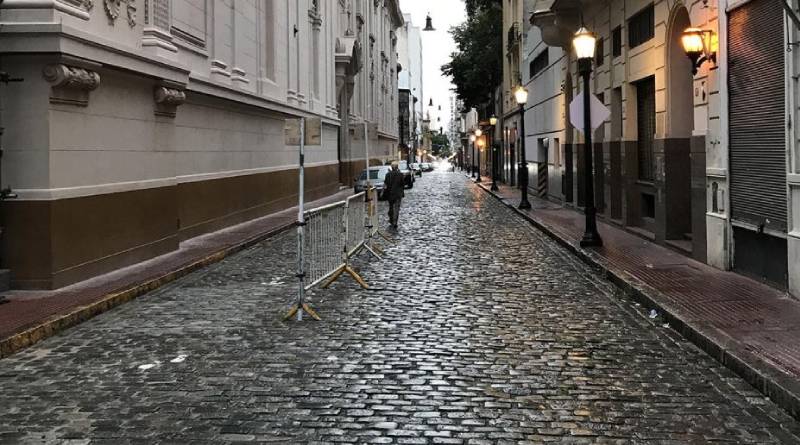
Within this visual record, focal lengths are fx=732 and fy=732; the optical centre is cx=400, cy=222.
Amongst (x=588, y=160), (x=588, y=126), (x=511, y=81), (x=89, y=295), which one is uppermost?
(x=511, y=81)

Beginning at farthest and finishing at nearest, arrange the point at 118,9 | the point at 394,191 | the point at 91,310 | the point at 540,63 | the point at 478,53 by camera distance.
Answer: the point at 478,53
the point at 540,63
the point at 394,191
the point at 118,9
the point at 91,310

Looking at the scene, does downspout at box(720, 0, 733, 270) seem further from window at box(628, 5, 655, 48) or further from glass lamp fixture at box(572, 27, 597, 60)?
window at box(628, 5, 655, 48)

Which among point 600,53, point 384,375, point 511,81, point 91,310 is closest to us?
point 384,375

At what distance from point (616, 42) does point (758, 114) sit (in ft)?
29.7

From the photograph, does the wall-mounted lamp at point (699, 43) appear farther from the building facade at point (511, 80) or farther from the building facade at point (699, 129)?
the building facade at point (511, 80)

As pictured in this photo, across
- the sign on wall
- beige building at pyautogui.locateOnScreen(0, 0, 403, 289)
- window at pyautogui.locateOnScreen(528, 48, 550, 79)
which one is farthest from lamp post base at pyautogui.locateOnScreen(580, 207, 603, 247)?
window at pyautogui.locateOnScreen(528, 48, 550, 79)

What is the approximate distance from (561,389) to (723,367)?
1687 mm

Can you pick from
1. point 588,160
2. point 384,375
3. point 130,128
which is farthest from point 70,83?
point 588,160

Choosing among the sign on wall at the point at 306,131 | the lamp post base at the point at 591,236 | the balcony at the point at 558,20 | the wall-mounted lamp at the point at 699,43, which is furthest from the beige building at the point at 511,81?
the sign on wall at the point at 306,131

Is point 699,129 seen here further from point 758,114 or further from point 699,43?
point 758,114

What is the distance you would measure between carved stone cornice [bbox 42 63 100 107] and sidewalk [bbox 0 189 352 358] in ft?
8.79

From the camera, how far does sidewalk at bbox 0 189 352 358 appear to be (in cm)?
787

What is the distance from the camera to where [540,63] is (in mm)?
32250

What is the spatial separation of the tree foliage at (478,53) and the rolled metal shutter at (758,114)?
1681 inches
